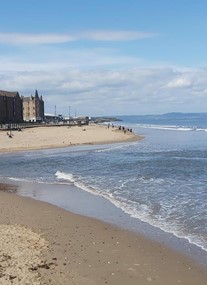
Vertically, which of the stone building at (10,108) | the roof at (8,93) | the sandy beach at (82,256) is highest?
the roof at (8,93)

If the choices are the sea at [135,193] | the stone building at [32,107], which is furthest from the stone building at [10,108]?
the sea at [135,193]

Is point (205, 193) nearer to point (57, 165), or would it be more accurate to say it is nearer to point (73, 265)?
point (73, 265)

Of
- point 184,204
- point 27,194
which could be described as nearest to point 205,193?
point 184,204

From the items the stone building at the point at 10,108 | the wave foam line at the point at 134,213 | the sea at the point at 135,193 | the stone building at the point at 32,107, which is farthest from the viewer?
the stone building at the point at 32,107

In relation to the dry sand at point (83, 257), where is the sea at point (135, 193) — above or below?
below

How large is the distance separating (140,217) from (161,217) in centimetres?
69

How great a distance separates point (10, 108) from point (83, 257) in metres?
113

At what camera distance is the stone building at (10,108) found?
113062mm

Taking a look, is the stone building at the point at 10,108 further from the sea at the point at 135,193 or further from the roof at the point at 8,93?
the sea at the point at 135,193

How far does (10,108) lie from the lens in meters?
119

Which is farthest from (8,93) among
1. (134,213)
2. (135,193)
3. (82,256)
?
(82,256)

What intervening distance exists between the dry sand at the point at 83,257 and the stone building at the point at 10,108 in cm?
9960

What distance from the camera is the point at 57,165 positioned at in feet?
107

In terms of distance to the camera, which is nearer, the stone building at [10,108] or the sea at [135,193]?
the sea at [135,193]
